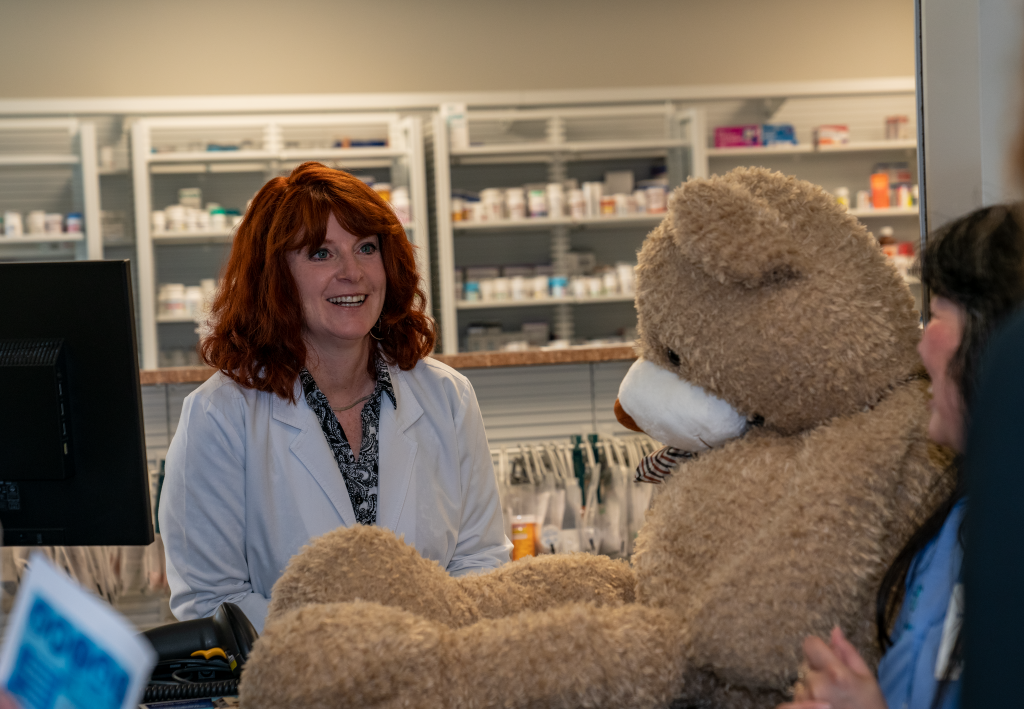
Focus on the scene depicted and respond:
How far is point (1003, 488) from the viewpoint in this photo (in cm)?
40

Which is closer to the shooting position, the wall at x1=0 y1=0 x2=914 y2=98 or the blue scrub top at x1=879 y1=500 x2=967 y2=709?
the blue scrub top at x1=879 y1=500 x2=967 y2=709

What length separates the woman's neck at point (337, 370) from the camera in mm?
1659

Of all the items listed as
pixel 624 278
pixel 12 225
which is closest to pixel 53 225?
pixel 12 225

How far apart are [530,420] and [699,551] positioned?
209cm

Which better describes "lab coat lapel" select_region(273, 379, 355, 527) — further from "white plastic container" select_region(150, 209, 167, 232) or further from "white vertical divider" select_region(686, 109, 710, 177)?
"white vertical divider" select_region(686, 109, 710, 177)

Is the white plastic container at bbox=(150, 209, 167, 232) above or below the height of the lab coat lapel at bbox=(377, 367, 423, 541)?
above

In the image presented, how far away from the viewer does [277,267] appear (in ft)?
5.24

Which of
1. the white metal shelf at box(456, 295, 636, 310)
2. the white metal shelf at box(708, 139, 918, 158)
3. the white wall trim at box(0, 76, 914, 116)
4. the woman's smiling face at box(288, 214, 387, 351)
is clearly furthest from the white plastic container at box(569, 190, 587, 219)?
the woman's smiling face at box(288, 214, 387, 351)

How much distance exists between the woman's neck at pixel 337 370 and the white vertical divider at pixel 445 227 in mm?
3197

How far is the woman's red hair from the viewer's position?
5.20ft

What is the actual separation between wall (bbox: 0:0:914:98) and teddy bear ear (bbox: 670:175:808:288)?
16.6 ft

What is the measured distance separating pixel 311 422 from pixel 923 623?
106cm

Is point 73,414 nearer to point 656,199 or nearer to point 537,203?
point 537,203

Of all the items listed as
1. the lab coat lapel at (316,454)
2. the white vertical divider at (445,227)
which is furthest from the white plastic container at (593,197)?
the lab coat lapel at (316,454)
